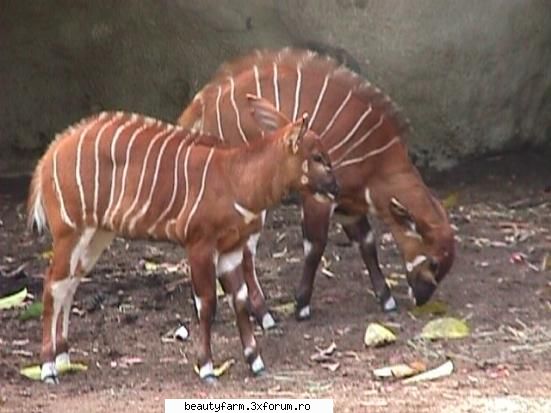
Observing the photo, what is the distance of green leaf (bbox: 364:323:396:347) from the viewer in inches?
239

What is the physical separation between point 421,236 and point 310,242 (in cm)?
49

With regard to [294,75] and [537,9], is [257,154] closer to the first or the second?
[294,75]

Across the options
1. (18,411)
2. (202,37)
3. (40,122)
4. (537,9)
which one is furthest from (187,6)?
(18,411)

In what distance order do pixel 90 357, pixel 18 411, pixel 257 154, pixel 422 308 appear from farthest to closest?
pixel 422 308 → pixel 90 357 → pixel 257 154 → pixel 18 411

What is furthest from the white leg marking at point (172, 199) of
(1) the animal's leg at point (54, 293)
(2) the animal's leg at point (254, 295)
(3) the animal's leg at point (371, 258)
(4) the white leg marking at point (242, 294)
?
(3) the animal's leg at point (371, 258)

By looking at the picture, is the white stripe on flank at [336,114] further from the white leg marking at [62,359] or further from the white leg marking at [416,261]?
the white leg marking at [62,359]

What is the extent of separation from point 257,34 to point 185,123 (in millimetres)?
Answer: 2244

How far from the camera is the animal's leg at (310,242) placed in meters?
6.58

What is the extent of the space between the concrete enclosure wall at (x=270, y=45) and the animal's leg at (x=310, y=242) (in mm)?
2409

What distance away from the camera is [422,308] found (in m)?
6.70

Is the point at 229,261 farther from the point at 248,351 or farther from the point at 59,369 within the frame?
the point at 59,369

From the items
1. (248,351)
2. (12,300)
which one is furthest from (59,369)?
(12,300)

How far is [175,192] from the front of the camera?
5.63 metres

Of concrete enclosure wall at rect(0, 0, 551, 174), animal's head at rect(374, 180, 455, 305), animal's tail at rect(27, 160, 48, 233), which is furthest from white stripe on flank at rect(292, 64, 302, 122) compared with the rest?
concrete enclosure wall at rect(0, 0, 551, 174)
